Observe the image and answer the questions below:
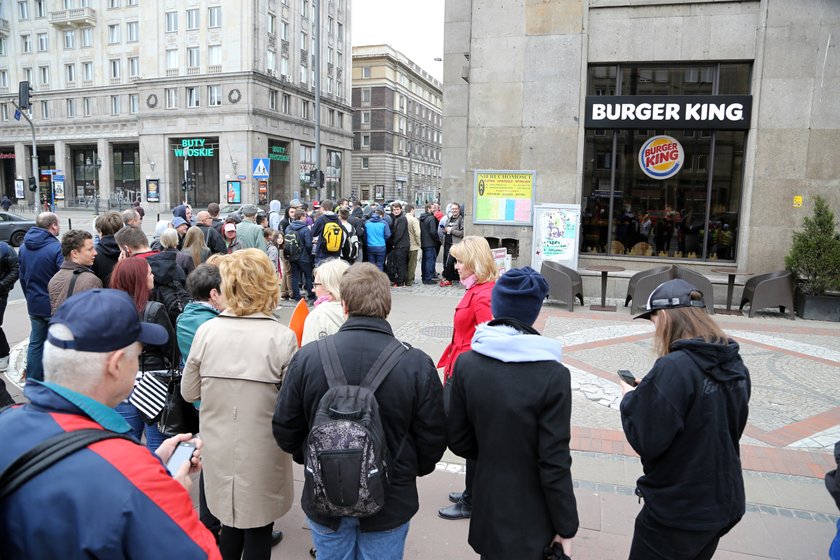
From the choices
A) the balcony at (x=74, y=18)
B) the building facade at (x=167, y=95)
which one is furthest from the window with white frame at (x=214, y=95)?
the balcony at (x=74, y=18)

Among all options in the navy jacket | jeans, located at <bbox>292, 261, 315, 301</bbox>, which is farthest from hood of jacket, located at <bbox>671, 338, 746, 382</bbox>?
jeans, located at <bbox>292, 261, 315, 301</bbox>

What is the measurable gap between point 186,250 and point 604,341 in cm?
603

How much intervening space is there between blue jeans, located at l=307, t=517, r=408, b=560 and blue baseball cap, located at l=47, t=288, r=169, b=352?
135cm

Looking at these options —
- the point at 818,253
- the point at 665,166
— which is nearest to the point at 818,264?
the point at 818,253

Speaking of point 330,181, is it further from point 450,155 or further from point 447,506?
point 447,506

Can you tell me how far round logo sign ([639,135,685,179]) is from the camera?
42.0 ft

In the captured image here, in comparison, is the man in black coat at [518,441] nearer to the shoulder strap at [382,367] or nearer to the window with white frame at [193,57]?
the shoulder strap at [382,367]

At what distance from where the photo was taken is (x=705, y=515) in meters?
2.64

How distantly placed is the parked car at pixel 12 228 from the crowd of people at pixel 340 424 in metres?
24.0

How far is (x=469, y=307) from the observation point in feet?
13.8

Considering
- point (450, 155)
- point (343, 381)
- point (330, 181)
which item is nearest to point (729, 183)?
point (450, 155)

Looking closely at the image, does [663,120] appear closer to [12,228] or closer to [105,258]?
[105,258]

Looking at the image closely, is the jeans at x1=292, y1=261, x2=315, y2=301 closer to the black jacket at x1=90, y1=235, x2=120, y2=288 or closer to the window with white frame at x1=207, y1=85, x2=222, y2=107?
the black jacket at x1=90, y1=235, x2=120, y2=288

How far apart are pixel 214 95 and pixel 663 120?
49698 mm
